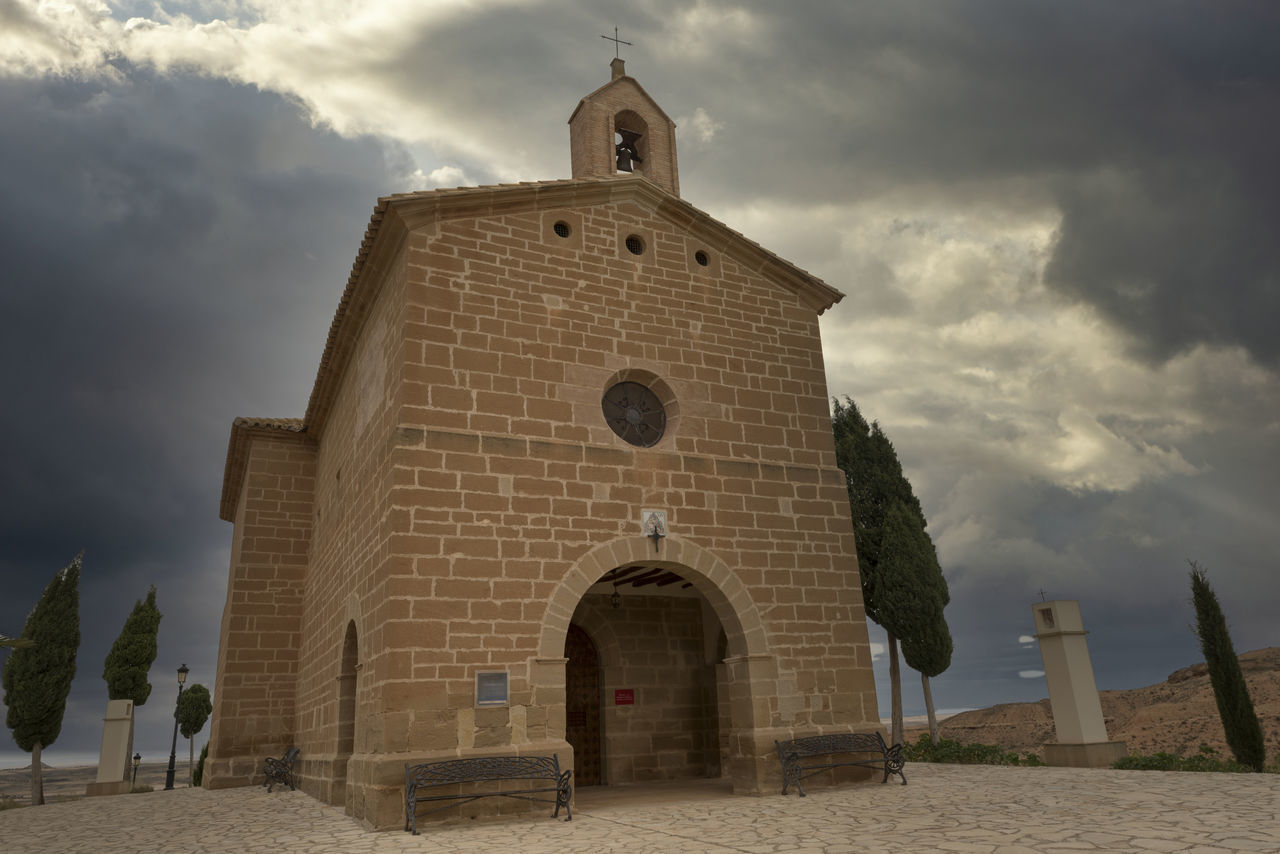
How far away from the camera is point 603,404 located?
33.3 feet

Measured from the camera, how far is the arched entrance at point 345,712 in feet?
33.0

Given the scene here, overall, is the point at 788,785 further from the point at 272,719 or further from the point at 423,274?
the point at 272,719

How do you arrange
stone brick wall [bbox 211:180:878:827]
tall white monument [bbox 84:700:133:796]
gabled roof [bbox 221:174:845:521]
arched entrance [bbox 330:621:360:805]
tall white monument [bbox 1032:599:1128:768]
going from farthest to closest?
1. tall white monument [bbox 84:700:133:796]
2. tall white monument [bbox 1032:599:1128:768]
3. arched entrance [bbox 330:621:360:805]
4. gabled roof [bbox 221:174:845:521]
5. stone brick wall [bbox 211:180:878:827]

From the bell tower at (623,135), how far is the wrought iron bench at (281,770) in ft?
33.8

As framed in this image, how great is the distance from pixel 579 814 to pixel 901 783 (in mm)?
4156

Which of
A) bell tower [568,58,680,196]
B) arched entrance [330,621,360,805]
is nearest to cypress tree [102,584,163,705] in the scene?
arched entrance [330,621,360,805]

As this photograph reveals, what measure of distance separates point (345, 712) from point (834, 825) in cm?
635

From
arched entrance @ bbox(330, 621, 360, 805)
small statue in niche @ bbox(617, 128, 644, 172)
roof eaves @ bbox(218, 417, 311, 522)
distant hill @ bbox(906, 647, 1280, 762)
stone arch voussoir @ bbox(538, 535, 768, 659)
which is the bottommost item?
distant hill @ bbox(906, 647, 1280, 762)

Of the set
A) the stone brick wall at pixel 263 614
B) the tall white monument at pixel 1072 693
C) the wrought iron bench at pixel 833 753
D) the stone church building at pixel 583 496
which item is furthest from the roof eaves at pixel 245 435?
the tall white monument at pixel 1072 693

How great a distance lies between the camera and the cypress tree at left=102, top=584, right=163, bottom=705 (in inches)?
916

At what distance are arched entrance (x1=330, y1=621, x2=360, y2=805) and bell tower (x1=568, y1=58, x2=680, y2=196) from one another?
7791mm

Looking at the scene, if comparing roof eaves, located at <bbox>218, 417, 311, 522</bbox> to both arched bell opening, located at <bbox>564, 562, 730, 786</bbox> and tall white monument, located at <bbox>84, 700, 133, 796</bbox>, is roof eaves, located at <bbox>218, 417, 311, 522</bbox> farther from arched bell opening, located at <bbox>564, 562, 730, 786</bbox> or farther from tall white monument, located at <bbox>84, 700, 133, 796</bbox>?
arched bell opening, located at <bbox>564, 562, 730, 786</bbox>

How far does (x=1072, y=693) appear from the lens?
1107 cm

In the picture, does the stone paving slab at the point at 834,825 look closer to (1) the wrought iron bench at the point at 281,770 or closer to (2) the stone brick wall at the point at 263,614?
(1) the wrought iron bench at the point at 281,770
